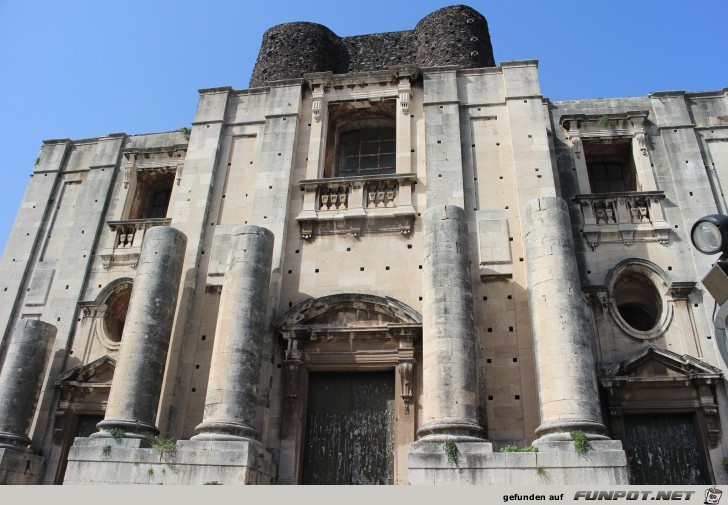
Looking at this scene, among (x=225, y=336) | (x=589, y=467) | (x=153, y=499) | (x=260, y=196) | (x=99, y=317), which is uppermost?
(x=260, y=196)

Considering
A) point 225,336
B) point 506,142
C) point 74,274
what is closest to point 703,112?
point 506,142

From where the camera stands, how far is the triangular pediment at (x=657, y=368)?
40.5ft

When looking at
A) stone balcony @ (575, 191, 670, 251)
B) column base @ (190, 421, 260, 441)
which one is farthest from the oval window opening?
column base @ (190, 421, 260, 441)

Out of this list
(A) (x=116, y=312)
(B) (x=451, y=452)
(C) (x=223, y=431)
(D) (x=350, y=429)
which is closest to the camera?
(B) (x=451, y=452)

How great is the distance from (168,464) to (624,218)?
36.3 feet

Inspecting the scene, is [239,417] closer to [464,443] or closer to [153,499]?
[153,499]

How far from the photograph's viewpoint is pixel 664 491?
28.6 ft

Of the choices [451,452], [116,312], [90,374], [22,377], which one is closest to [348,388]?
[451,452]

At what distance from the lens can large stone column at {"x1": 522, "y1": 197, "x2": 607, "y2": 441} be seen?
34.0 ft

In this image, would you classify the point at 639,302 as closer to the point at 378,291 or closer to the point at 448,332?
the point at 448,332

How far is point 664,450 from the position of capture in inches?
480

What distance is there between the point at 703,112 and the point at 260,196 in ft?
37.5

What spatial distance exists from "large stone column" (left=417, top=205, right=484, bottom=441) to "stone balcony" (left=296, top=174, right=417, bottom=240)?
5.76 feet

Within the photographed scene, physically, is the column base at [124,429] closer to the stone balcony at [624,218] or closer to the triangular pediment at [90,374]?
the triangular pediment at [90,374]
